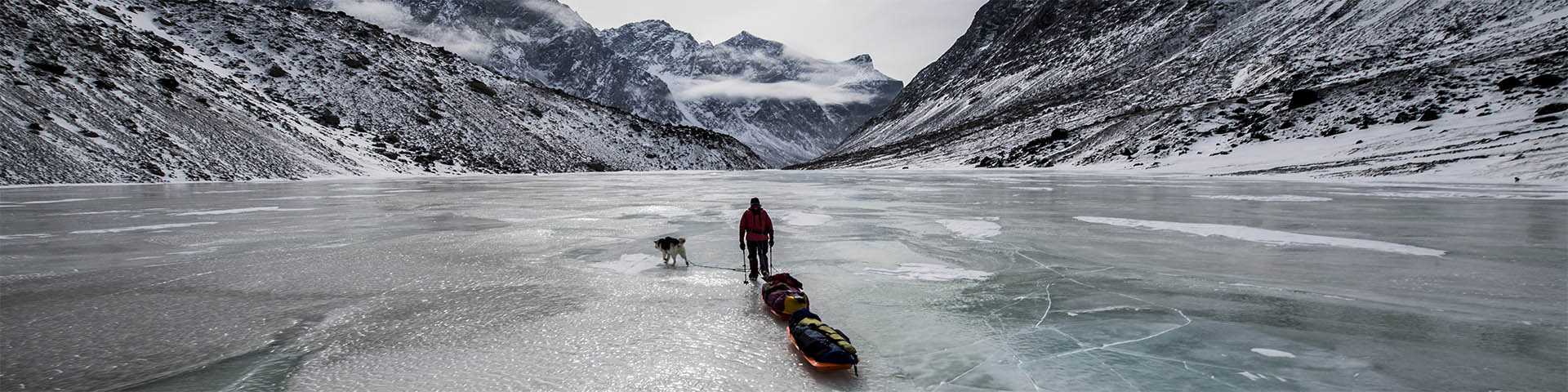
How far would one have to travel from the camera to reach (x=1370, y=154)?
41562 millimetres

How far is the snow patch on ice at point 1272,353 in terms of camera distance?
4918 millimetres

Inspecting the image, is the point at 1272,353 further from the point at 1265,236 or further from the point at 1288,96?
the point at 1288,96

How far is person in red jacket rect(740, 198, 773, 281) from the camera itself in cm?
823

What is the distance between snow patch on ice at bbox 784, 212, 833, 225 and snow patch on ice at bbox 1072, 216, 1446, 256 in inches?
226

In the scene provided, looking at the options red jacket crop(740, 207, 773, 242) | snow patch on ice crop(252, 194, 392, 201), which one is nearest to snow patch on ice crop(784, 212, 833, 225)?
red jacket crop(740, 207, 773, 242)

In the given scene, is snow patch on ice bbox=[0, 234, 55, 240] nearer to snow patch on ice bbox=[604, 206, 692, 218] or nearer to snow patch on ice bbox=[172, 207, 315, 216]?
snow patch on ice bbox=[172, 207, 315, 216]

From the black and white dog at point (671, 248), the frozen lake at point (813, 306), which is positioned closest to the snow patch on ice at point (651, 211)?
the frozen lake at point (813, 306)

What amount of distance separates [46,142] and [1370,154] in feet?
240

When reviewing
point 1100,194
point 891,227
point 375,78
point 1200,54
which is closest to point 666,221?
point 891,227

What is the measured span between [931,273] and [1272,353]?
12.9 ft

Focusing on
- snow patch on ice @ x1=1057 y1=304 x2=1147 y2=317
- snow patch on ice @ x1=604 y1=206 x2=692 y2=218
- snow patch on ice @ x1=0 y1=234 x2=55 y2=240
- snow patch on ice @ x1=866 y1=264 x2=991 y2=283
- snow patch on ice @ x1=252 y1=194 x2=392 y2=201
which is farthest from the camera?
snow patch on ice @ x1=252 y1=194 x2=392 y2=201

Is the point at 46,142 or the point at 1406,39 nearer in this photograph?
the point at 46,142

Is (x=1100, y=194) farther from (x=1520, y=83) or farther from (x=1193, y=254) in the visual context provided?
(x=1520, y=83)

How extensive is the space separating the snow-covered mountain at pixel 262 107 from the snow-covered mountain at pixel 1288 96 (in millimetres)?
56762
